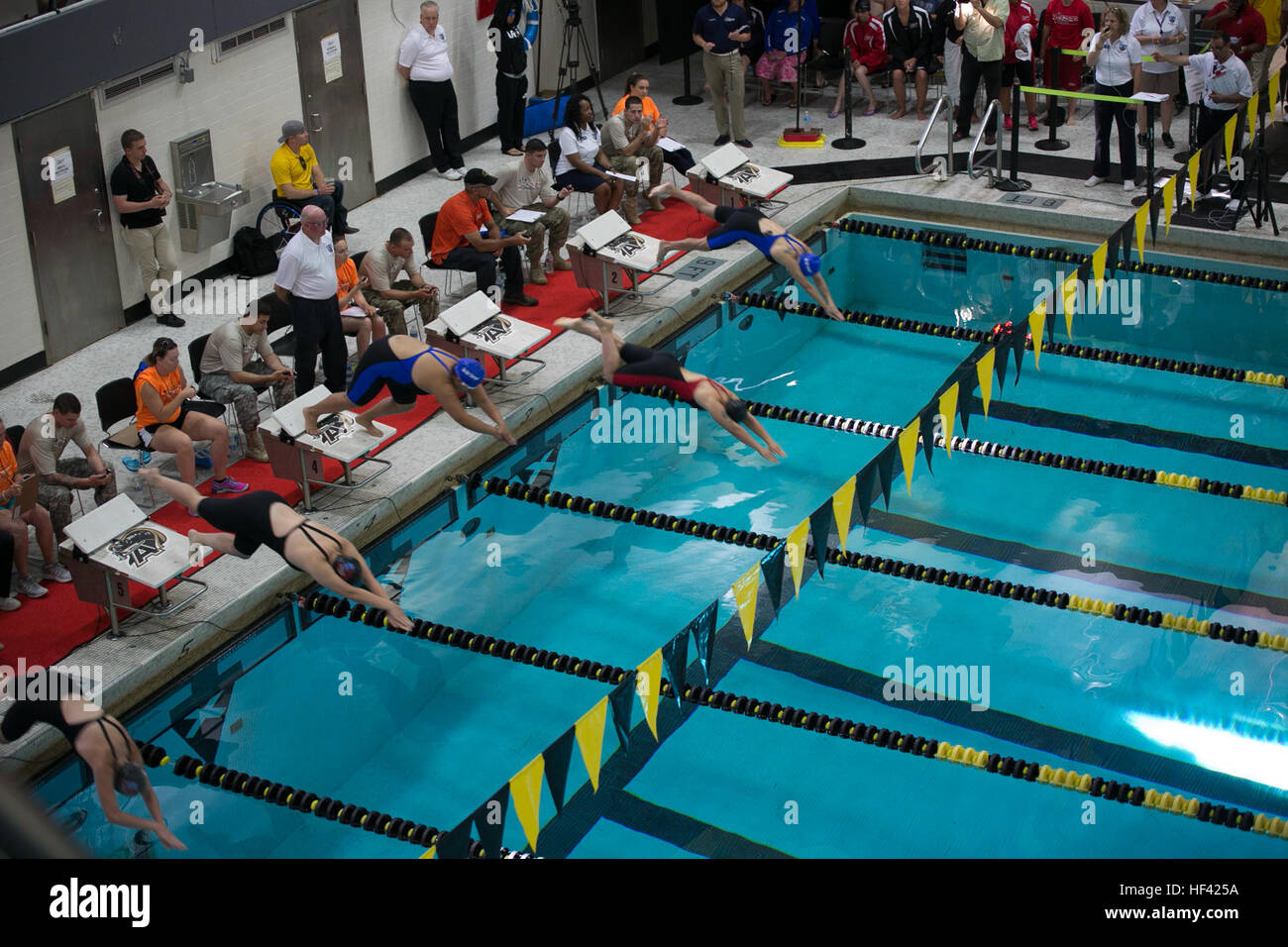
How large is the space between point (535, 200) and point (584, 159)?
2.18 feet

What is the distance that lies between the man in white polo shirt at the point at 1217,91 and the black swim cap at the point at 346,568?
25.6 ft

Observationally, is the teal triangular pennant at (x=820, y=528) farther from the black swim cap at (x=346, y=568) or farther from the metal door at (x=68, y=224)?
the metal door at (x=68, y=224)

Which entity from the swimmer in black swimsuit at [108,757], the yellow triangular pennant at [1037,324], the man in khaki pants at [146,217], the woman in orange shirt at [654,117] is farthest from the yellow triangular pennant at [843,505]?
the woman in orange shirt at [654,117]

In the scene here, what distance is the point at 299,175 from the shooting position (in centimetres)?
1064

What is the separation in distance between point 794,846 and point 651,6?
36.6 feet

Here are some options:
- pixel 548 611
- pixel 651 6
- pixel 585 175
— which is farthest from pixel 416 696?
pixel 651 6

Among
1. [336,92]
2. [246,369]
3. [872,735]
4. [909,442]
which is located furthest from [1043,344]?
[336,92]

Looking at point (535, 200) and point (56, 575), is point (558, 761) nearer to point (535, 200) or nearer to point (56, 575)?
point (56, 575)

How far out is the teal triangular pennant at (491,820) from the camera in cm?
517

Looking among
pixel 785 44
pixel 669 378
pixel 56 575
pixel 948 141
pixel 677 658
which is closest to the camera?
pixel 677 658

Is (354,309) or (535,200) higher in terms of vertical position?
(535,200)

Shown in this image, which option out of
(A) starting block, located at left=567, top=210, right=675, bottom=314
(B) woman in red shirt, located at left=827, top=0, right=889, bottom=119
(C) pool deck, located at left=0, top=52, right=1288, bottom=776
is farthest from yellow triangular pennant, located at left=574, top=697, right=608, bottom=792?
(B) woman in red shirt, located at left=827, top=0, right=889, bottom=119

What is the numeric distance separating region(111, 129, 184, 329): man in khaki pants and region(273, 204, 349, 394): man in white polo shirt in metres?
→ 1.82
